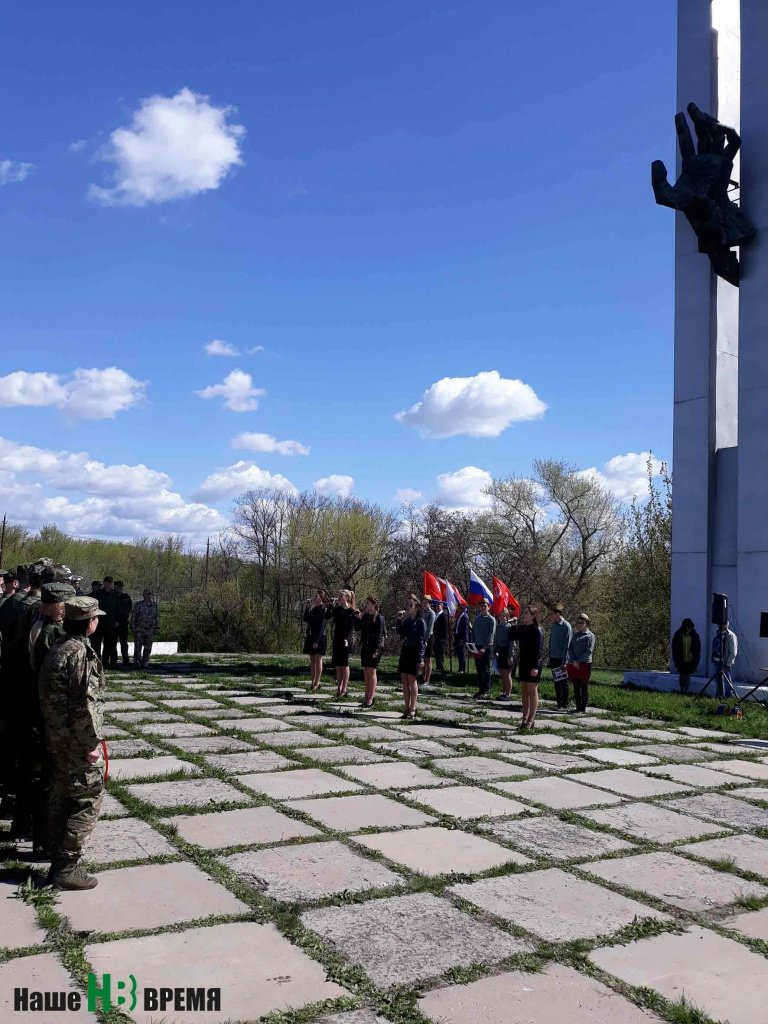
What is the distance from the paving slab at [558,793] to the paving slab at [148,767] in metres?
2.79

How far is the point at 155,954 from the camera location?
388 cm

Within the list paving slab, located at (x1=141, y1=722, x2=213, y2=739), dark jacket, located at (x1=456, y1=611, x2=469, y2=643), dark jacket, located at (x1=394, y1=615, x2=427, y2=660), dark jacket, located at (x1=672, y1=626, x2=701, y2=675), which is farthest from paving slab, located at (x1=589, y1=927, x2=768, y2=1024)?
dark jacket, located at (x1=456, y1=611, x2=469, y2=643)

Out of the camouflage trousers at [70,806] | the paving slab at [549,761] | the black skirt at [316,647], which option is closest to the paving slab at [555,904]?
the camouflage trousers at [70,806]

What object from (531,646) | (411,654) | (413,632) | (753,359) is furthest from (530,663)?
(753,359)

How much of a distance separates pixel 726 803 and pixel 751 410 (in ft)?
29.8

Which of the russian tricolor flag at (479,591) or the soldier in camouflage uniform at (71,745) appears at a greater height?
the russian tricolor flag at (479,591)

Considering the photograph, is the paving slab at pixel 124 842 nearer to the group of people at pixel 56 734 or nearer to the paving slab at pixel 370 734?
the group of people at pixel 56 734

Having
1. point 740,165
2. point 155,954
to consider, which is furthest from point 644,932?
point 740,165

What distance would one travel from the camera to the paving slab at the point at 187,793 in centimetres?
639

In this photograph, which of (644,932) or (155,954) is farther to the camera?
(644,932)

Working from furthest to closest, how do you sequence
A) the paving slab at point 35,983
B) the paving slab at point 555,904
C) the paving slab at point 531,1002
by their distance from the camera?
the paving slab at point 555,904 < the paving slab at point 531,1002 < the paving slab at point 35,983

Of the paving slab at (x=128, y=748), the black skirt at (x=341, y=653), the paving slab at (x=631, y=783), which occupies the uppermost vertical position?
the black skirt at (x=341, y=653)

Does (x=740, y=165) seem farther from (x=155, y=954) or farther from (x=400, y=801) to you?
(x=155, y=954)

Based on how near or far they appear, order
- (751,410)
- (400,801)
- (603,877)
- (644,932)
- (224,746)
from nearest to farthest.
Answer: (644,932)
(603,877)
(400,801)
(224,746)
(751,410)
